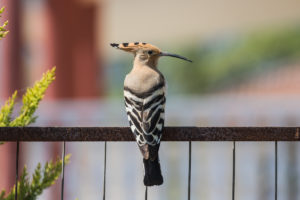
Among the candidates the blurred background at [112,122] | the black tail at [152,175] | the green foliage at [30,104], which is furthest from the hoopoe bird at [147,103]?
the blurred background at [112,122]

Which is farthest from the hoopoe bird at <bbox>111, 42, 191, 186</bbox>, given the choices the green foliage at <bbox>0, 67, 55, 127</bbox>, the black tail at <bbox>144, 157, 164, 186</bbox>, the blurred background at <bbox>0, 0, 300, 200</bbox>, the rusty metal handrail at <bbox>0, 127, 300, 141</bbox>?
the blurred background at <bbox>0, 0, 300, 200</bbox>

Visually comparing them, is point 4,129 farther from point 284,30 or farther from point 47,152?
point 284,30

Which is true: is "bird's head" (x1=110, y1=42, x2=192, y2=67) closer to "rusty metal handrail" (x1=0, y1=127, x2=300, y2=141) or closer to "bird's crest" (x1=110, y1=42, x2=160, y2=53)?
"bird's crest" (x1=110, y1=42, x2=160, y2=53)

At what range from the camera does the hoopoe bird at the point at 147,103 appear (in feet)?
6.41

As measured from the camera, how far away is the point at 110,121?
5.26 meters

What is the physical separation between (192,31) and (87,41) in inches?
837

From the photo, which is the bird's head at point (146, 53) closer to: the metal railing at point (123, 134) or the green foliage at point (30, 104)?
the green foliage at point (30, 104)

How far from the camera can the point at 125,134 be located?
1.72 meters

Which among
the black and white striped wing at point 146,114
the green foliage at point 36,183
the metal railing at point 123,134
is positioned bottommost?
the green foliage at point 36,183

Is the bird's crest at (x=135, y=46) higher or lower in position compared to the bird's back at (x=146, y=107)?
higher

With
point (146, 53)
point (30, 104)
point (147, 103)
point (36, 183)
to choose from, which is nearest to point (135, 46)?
point (146, 53)

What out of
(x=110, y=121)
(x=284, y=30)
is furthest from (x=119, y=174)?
(x=284, y=30)

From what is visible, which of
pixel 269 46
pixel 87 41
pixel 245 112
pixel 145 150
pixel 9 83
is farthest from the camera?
pixel 269 46

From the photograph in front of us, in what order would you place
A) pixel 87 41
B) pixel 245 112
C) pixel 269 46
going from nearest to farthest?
pixel 245 112 < pixel 87 41 < pixel 269 46
